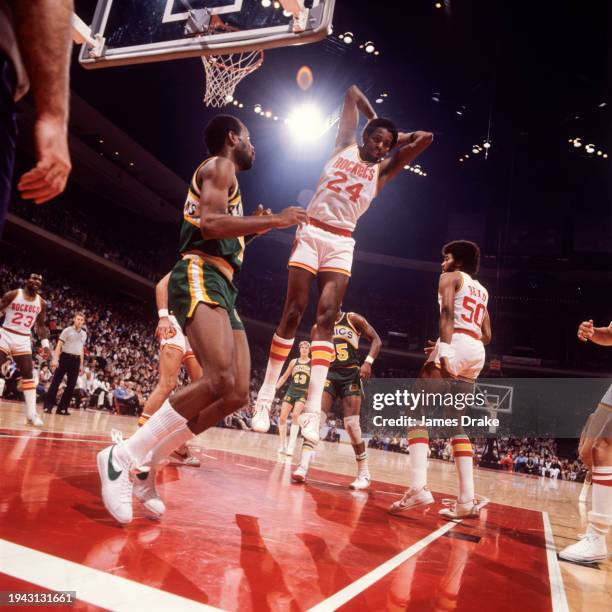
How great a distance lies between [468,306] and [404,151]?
5.01 feet

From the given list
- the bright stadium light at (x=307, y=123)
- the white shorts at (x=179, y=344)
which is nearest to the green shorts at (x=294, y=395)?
the white shorts at (x=179, y=344)

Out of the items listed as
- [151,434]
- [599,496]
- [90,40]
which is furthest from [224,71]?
[599,496]

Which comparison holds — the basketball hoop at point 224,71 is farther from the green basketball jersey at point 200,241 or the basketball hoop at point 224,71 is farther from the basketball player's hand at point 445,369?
the basketball player's hand at point 445,369

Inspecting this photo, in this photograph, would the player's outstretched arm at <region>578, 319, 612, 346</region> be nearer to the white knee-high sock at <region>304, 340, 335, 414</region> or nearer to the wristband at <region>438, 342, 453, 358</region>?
the wristband at <region>438, 342, 453, 358</region>

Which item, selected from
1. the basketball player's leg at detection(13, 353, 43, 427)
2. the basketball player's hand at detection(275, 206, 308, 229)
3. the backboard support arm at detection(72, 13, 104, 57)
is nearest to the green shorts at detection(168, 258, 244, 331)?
the basketball player's hand at detection(275, 206, 308, 229)

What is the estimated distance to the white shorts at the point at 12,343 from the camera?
7.60m

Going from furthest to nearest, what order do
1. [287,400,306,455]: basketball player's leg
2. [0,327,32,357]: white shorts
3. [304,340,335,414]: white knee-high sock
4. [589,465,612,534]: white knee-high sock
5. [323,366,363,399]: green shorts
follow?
1. [287,400,306,455]: basketball player's leg
2. [0,327,32,357]: white shorts
3. [323,366,363,399]: green shorts
4. [304,340,335,414]: white knee-high sock
5. [589,465,612,534]: white knee-high sock

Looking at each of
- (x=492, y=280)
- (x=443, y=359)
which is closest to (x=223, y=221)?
(x=443, y=359)

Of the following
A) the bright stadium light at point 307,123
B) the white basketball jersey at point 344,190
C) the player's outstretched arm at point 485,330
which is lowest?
the player's outstretched arm at point 485,330

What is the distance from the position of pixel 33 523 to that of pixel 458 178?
23895 mm

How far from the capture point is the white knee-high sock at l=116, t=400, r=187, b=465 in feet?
9.36

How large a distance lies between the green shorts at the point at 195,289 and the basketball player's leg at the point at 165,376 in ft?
7.71

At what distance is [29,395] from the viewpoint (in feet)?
24.1

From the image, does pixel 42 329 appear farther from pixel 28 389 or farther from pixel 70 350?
pixel 70 350
